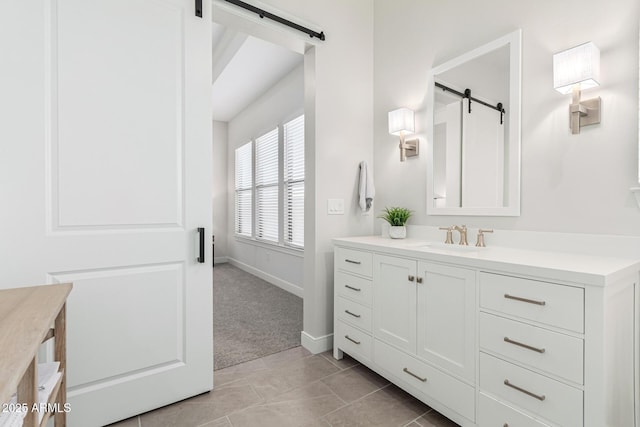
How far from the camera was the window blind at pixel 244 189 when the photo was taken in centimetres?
575

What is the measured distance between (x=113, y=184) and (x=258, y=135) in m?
3.84

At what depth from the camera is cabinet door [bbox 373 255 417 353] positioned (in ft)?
5.93

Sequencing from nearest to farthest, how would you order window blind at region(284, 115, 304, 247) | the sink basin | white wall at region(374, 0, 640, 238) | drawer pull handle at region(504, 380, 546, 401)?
drawer pull handle at region(504, 380, 546, 401), white wall at region(374, 0, 640, 238), the sink basin, window blind at region(284, 115, 304, 247)

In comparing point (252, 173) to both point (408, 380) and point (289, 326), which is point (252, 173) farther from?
point (408, 380)

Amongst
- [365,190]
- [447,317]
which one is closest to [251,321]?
[365,190]

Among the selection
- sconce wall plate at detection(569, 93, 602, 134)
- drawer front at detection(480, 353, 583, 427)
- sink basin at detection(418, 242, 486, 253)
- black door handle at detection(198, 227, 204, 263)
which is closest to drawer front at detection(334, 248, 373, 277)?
sink basin at detection(418, 242, 486, 253)

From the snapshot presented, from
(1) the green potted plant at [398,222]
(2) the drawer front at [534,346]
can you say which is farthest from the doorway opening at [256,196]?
(2) the drawer front at [534,346]

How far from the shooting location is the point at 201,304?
1.91 metres

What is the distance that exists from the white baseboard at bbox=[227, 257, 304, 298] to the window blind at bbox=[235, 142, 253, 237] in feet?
1.92

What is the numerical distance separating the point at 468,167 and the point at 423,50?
3.18 ft

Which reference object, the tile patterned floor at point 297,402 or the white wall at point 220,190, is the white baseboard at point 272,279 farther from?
the tile patterned floor at point 297,402

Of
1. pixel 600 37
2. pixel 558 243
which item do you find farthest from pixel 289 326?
pixel 600 37

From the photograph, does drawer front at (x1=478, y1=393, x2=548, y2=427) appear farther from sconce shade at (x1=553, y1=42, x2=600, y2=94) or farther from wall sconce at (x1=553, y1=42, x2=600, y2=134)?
sconce shade at (x1=553, y1=42, x2=600, y2=94)

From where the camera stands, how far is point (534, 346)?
1291 mm
